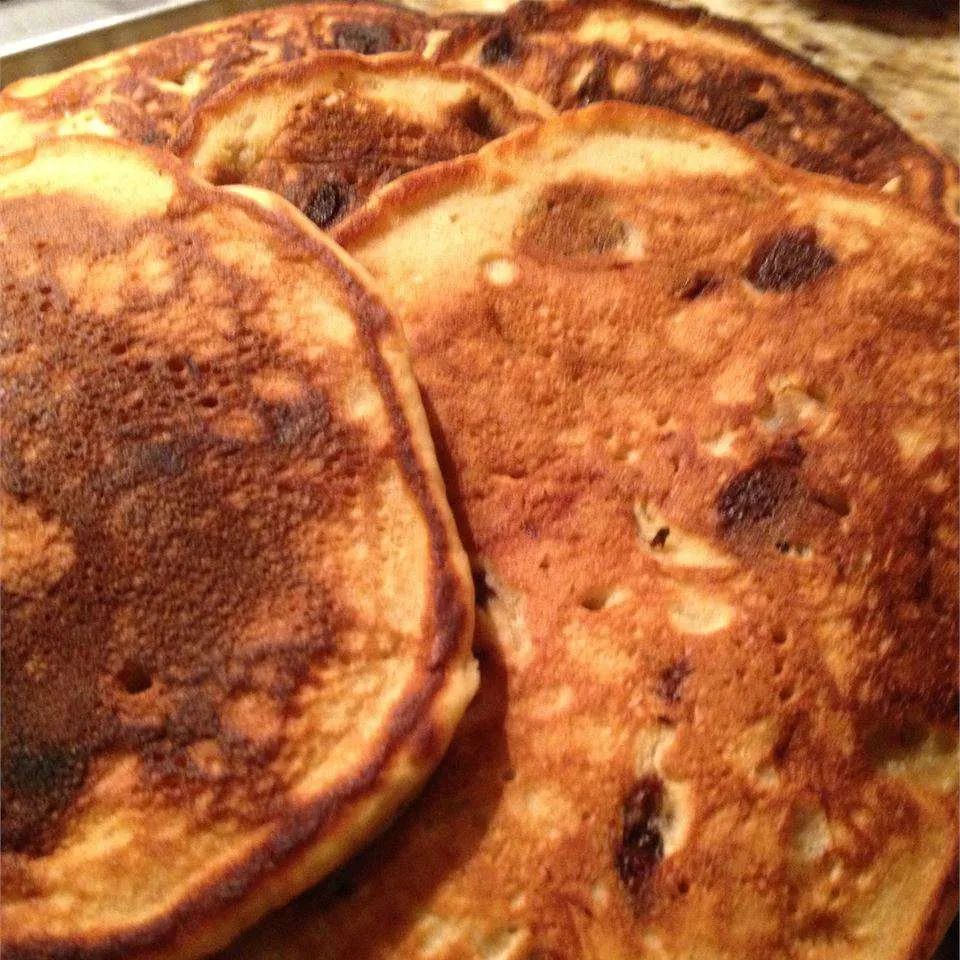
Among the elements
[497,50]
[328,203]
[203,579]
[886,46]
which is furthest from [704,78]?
[203,579]

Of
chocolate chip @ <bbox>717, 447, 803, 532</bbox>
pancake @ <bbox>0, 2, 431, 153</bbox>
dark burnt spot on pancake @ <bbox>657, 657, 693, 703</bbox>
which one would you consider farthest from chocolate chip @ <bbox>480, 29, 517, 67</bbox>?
dark burnt spot on pancake @ <bbox>657, 657, 693, 703</bbox>

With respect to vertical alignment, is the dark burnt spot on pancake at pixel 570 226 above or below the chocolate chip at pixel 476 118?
below

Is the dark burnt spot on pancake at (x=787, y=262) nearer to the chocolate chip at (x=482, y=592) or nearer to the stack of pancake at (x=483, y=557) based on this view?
the stack of pancake at (x=483, y=557)

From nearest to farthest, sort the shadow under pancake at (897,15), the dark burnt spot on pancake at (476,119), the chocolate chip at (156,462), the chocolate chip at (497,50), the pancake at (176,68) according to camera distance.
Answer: the chocolate chip at (156,462) < the dark burnt spot on pancake at (476,119) < the pancake at (176,68) < the chocolate chip at (497,50) < the shadow under pancake at (897,15)

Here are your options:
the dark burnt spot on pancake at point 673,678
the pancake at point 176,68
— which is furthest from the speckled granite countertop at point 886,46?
the dark burnt spot on pancake at point 673,678

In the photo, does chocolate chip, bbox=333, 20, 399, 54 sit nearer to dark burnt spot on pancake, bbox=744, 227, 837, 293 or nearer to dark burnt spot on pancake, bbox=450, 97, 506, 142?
dark burnt spot on pancake, bbox=450, 97, 506, 142

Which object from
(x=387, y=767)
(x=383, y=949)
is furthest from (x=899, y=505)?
(x=383, y=949)

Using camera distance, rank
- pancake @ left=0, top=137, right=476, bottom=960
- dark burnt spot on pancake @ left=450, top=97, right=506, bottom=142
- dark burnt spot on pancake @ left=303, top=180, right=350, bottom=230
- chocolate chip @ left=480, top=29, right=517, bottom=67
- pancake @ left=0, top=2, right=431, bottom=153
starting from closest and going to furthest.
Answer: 1. pancake @ left=0, top=137, right=476, bottom=960
2. dark burnt spot on pancake @ left=303, top=180, right=350, bottom=230
3. dark burnt spot on pancake @ left=450, top=97, right=506, bottom=142
4. pancake @ left=0, top=2, right=431, bottom=153
5. chocolate chip @ left=480, top=29, right=517, bottom=67

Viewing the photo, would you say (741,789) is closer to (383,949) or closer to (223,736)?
(383,949)
